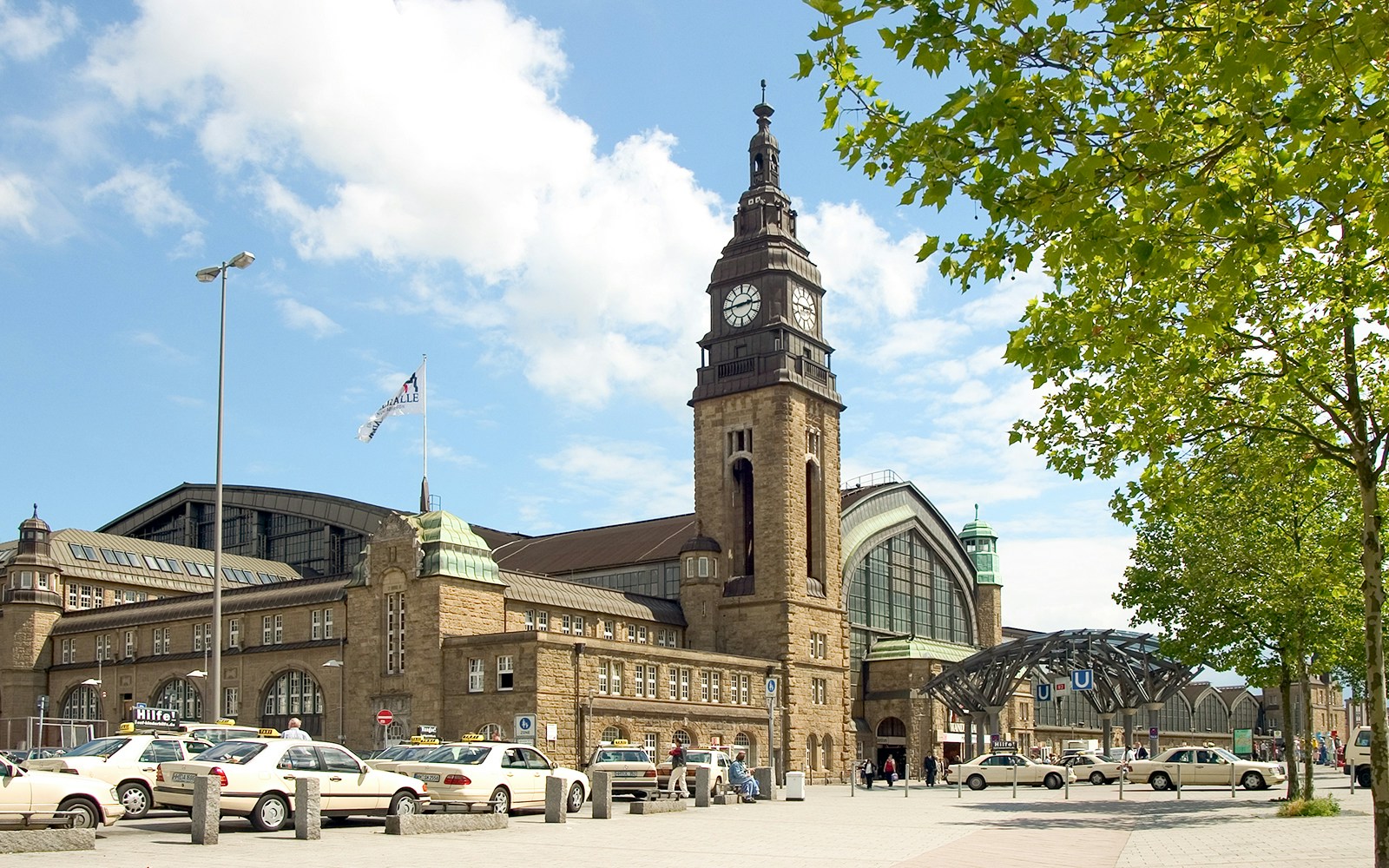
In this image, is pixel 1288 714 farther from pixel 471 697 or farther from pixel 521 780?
pixel 471 697

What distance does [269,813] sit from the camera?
23.0m

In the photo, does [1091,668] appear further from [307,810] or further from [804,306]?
[307,810]

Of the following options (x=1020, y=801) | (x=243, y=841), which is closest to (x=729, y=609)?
(x=1020, y=801)

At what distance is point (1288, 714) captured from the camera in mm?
35188

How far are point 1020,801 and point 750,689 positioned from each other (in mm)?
22738

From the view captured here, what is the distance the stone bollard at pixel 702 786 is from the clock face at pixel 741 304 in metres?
37.0

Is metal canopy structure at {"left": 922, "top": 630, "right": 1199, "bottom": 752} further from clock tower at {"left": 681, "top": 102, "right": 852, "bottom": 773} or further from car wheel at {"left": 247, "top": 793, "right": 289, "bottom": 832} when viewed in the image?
car wheel at {"left": 247, "top": 793, "right": 289, "bottom": 832}

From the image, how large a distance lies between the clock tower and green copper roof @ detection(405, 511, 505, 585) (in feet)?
49.9

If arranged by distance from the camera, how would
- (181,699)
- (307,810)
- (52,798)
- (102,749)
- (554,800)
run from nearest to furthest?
1. (52,798)
2. (307,810)
3. (102,749)
4. (554,800)
5. (181,699)

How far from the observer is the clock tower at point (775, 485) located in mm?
65562

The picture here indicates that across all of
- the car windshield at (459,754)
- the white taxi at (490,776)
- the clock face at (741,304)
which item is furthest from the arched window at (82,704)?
the white taxi at (490,776)

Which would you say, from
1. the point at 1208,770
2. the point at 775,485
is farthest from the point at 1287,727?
the point at 775,485

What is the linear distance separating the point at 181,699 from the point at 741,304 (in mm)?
33607

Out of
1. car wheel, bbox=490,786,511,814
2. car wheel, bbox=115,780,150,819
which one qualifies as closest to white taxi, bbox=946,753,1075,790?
car wheel, bbox=490,786,511,814
